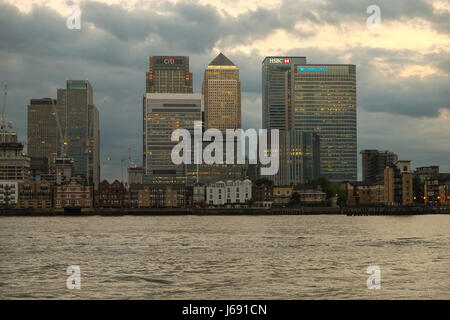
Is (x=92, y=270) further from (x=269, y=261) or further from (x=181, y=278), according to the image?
(x=269, y=261)

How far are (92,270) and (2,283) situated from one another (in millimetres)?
7026

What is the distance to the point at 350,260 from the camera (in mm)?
46062

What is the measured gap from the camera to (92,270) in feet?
133

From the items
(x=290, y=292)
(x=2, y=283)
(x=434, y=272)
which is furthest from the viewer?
(x=434, y=272)

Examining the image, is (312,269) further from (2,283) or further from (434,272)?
(2,283)

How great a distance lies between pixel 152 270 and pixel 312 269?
11.0 metres

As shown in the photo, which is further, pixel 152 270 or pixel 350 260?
pixel 350 260

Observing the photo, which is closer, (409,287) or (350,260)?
(409,287)
